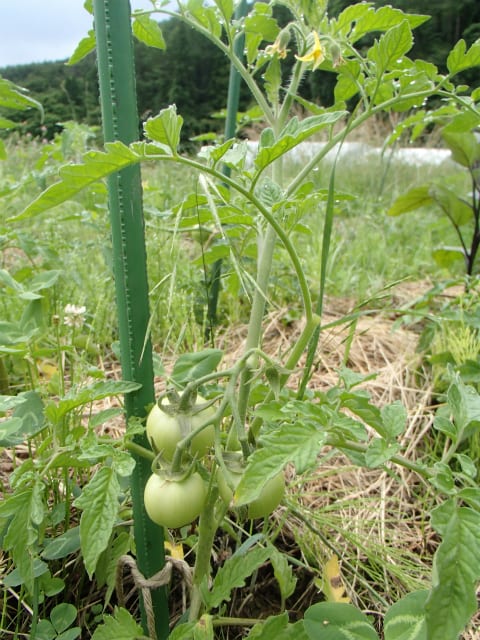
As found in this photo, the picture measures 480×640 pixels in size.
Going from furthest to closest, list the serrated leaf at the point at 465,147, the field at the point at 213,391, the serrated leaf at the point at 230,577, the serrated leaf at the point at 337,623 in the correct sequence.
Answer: the serrated leaf at the point at 465,147
the field at the point at 213,391
the serrated leaf at the point at 230,577
the serrated leaf at the point at 337,623

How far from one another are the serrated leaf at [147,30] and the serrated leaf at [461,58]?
17.9 inches

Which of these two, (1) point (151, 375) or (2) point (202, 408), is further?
(1) point (151, 375)

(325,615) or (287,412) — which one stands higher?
(287,412)

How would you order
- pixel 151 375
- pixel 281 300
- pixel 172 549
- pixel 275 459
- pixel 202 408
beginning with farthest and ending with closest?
pixel 281 300 < pixel 172 549 < pixel 151 375 < pixel 202 408 < pixel 275 459

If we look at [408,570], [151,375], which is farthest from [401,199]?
[151,375]

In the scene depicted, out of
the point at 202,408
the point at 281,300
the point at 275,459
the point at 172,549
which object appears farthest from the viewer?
the point at 281,300

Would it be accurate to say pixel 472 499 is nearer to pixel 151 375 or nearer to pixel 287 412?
pixel 287 412

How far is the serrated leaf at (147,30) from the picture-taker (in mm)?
833

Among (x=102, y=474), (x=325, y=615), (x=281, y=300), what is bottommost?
(x=281, y=300)

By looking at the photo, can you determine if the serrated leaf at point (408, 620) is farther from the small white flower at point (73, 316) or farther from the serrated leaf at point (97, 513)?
the small white flower at point (73, 316)

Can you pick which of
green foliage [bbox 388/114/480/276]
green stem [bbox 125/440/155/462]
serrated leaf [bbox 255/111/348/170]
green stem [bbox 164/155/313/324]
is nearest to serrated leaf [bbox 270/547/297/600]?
green stem [bbox 125/440/155/462]

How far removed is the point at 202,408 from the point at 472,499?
29 cm

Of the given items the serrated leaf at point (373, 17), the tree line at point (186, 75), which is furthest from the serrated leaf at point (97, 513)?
the tree line at point (186, 75)

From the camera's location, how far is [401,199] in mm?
1833
